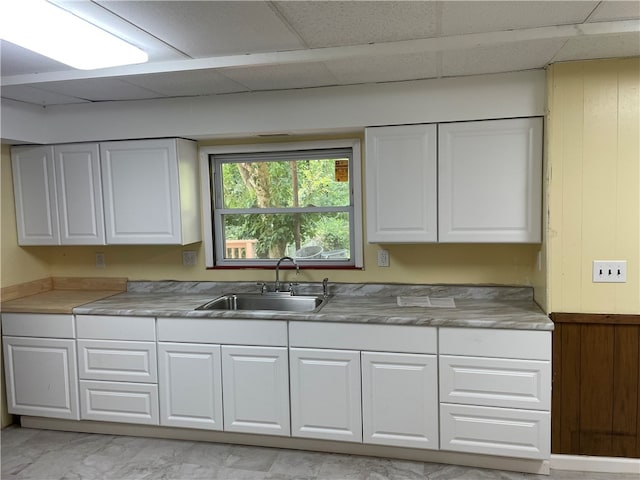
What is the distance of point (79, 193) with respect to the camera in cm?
329

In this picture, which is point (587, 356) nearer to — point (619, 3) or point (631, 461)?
point (631, 461)

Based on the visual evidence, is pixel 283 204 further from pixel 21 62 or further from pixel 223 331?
pixel 21 62

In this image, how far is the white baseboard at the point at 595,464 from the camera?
2.55 meters

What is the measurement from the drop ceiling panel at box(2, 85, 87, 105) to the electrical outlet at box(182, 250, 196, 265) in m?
1.23

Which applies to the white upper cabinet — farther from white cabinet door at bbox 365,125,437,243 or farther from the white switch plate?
the white switch plate

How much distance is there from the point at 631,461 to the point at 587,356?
62 cm

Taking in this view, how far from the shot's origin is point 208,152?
11.1 ft

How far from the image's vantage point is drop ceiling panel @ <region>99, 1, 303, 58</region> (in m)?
1.71

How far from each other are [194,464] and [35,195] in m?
2.17

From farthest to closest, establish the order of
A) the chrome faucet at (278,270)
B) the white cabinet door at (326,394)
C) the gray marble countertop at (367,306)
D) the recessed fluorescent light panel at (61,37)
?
the chrome faucet at (278,270)
the white cabinet door at (326,394)
the gray marble countertop at (367,306)
the recessed fluorescent light panel at (61,37)

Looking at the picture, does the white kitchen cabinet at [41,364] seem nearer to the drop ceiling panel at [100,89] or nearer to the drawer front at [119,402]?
the drawer front at [119,402]

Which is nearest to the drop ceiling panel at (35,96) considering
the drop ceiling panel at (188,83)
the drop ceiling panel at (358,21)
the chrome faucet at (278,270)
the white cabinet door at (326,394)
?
the drop ceiling panel at (188,83)

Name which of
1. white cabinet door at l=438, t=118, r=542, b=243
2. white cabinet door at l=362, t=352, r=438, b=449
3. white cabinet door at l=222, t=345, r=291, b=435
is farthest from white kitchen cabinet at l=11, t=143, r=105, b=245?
white cabinet door at l=438, t=118, r=542, b=243

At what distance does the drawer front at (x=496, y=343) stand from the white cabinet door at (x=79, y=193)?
A: 7.94 ft
